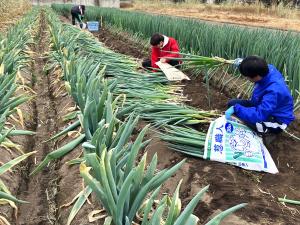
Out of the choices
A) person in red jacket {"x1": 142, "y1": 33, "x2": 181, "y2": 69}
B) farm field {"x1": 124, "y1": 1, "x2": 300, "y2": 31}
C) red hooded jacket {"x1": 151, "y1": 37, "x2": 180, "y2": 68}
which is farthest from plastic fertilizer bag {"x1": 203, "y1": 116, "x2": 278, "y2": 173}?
farm field {"x1": 124, "y1": 1, "x2": 300, "y2": 31}

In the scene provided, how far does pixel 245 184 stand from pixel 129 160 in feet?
3.37

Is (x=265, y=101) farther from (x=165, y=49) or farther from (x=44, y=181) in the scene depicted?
(x=165, y=49)

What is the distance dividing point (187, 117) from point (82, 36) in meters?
4.62

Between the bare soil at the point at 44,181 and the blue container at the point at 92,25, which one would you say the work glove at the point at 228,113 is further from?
the blue container at the point at 92,25

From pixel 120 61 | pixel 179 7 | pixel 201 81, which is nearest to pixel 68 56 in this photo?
pixel 120 61

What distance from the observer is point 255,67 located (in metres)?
3.01

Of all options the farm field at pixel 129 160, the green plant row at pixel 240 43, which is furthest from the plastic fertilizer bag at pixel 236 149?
the green plant row at pixel 240 43

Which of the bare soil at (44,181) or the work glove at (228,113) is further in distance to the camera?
the work glove at (228,113)

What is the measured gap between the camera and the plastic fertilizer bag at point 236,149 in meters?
3.01

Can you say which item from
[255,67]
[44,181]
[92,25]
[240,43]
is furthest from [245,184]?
[92,25]

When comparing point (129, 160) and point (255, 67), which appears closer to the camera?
point (129, 160)

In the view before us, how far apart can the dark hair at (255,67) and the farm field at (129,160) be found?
0.58 metres

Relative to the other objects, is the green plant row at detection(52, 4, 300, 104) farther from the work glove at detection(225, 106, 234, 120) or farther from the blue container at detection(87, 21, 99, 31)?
the blue container at detection(87, 21, 99, 31)

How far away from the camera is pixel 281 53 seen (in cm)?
409
